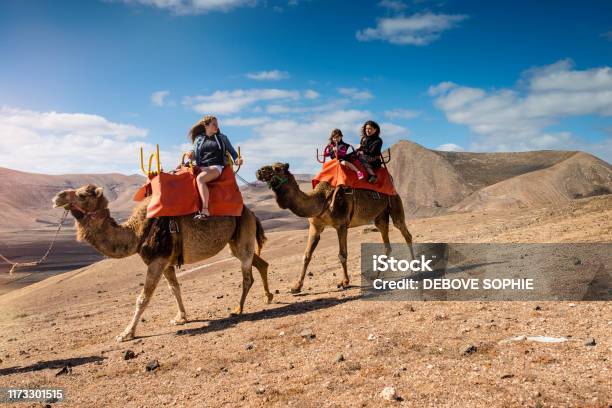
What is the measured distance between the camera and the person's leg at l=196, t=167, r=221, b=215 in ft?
25.8

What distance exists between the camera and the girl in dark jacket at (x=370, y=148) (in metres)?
10.2

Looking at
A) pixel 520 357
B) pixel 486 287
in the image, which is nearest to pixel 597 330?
pixel 520 357

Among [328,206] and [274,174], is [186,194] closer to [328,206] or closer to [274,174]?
[274,174]

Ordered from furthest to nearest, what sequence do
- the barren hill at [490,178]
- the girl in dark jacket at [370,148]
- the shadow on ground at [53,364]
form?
the barren hill at [490,178], the girl in dark jacket at [370,148], the shadow on ground at [53,364]

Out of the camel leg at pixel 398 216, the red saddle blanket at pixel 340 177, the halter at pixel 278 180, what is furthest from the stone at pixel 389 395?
the camel leg at pixel 398 216

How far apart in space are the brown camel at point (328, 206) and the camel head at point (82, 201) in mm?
2670

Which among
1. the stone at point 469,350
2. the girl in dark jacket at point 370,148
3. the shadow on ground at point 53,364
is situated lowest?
the shadow on ground at point 53,364

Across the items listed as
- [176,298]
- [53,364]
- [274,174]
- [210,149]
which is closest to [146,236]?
[176,298]

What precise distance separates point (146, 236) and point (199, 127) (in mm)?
2176

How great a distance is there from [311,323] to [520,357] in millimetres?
3206

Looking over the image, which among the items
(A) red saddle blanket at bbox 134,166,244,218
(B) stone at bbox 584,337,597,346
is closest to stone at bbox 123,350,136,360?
(A) red saddle blanket at bbox 134,166,244,218

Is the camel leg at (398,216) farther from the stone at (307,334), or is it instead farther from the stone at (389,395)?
the stone at (389,395)

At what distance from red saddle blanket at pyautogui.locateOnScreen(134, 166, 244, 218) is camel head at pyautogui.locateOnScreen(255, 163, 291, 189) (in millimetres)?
526

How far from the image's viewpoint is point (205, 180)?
26.2 ft
